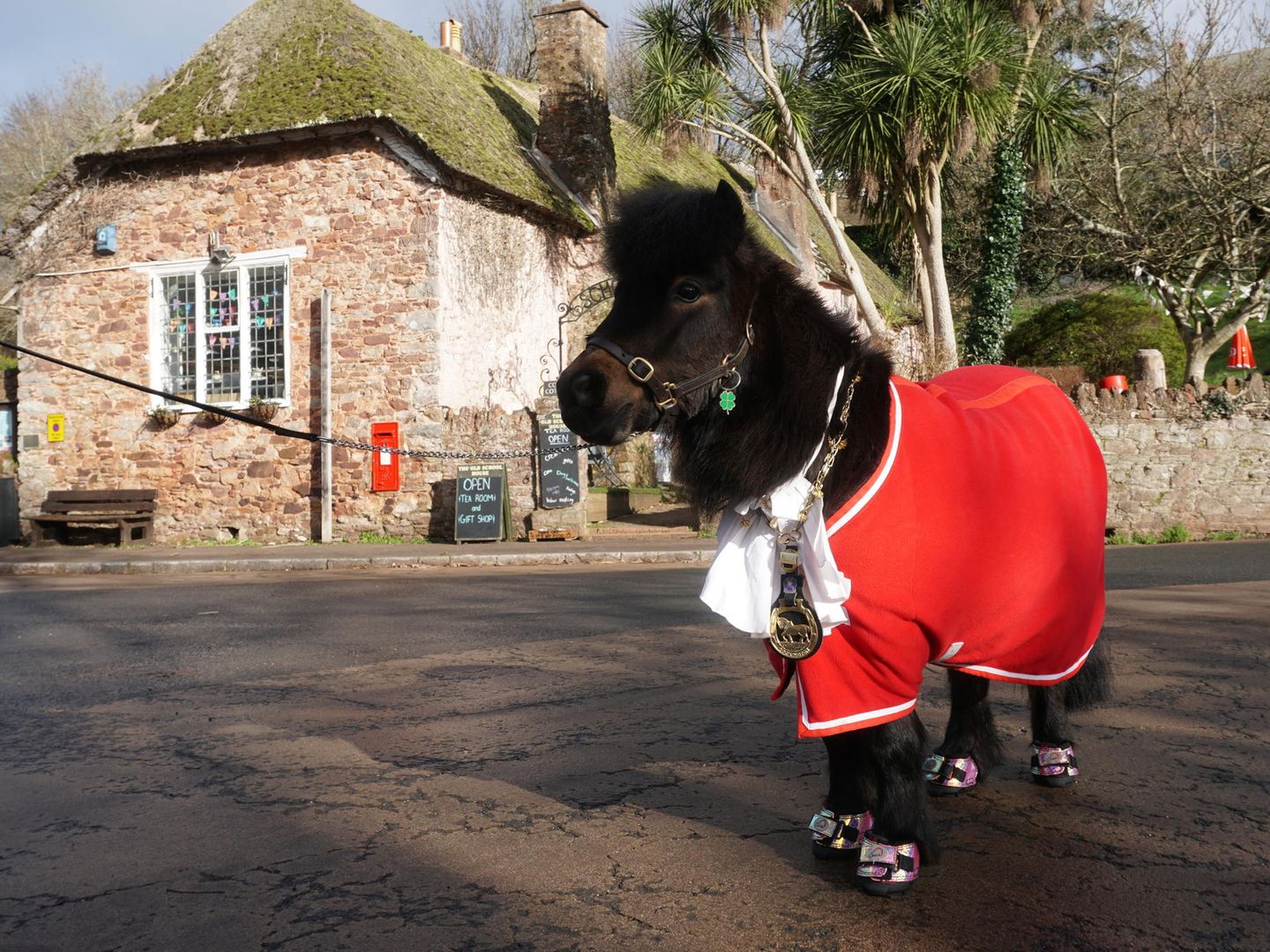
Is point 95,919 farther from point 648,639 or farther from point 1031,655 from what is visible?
point 648,639

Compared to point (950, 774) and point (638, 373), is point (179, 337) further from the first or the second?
point (638, 373)

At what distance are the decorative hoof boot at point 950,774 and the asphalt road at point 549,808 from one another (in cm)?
7

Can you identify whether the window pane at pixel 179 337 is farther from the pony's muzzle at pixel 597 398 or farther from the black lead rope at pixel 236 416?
the pony's muzzle at pixel 597 398

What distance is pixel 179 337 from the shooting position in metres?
17.5

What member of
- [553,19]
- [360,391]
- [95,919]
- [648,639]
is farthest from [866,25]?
[95,919]

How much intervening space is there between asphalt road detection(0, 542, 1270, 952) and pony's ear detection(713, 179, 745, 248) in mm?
1802

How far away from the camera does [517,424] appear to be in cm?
1608

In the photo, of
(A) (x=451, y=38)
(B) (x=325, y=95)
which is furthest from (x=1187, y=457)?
(A) (x=451, y=38)

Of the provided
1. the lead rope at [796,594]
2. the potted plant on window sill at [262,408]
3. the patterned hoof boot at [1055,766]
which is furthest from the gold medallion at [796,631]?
the potted plant on window sill at [262,408]

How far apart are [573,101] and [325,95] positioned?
16.5 ft

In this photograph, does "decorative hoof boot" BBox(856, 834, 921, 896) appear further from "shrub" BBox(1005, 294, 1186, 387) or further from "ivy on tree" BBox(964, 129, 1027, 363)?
"shrub" BBox(1005, 294, 1186, 387)

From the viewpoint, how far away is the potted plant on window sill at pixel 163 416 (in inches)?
670

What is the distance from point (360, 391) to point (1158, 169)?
65.8 ft

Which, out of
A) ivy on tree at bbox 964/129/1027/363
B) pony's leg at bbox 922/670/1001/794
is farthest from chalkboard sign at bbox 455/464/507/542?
pony's leg at bbox 922/670/1001/794
